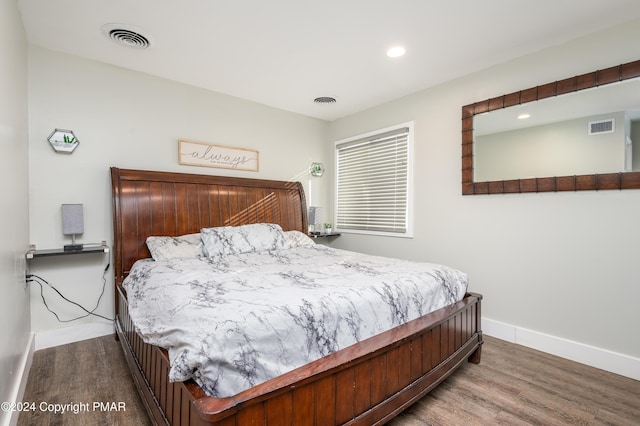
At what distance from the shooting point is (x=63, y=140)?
8.92ft

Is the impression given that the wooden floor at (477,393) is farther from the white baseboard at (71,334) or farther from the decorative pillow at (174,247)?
the decorative pillow at (174,247)

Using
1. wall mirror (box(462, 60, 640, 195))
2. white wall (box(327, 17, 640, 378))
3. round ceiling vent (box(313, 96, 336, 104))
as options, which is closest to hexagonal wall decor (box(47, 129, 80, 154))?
round ceiling vent (box(313, 96, 336, 104))

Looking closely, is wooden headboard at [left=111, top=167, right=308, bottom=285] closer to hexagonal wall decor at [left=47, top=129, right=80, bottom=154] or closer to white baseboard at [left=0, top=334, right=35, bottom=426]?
hexagonal wall decor at [left=47, top=129, right=80, bottom=154]

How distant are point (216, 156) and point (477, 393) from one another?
338 cm

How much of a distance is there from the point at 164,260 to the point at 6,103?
145cm

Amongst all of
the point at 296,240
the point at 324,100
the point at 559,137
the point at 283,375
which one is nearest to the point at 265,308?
the point at 283,375

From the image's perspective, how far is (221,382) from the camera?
1.15m

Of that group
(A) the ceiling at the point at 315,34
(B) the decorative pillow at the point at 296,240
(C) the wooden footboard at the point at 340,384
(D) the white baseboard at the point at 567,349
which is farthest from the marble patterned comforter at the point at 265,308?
Answer: (A) the ceiling at the point at 315,34

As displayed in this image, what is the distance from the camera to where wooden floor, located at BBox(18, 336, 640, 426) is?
1774 millimetres

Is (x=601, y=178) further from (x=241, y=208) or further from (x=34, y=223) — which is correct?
(x=34, y=223)

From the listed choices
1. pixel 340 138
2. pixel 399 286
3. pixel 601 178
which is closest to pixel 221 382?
pixel 399 286

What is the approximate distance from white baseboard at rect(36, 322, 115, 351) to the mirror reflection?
395 cm

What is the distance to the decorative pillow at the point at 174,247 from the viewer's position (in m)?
2.74

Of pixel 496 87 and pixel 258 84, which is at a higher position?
pixel 258 84
